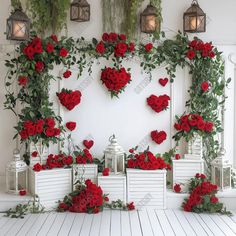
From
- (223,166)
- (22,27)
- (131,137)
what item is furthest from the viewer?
(131,137)

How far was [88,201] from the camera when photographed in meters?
4.68

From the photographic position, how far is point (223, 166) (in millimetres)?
4918

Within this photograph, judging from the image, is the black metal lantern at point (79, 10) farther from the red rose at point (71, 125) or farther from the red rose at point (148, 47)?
the red rose at point (71, 125)

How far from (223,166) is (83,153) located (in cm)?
156

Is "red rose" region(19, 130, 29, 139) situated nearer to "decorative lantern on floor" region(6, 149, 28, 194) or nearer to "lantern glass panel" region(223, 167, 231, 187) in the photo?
"decorative lantern on floor" region(6, 149, 28, 194)

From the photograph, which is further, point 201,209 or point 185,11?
point 185,11

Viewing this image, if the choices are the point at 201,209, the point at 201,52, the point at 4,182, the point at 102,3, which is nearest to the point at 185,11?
the point at 201,52

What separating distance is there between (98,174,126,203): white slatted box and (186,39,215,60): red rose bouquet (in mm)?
1560

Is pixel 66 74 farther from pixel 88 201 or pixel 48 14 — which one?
pixel 88 201

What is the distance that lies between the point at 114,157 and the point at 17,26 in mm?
1711

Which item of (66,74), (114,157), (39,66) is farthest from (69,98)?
(114,157)

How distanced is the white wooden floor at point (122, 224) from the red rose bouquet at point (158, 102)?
1181mm

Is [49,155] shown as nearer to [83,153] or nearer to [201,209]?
[83,153]

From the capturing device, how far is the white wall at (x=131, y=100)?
520 cm
